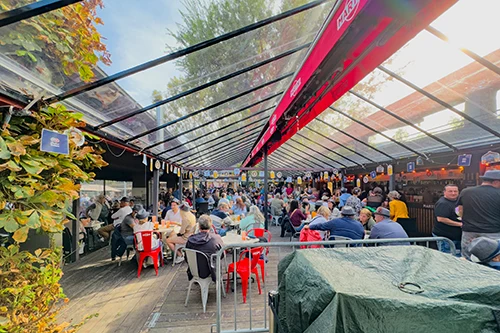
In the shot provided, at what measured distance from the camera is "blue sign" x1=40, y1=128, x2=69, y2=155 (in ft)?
7.11

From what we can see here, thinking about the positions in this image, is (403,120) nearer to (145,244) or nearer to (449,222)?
(449,222)

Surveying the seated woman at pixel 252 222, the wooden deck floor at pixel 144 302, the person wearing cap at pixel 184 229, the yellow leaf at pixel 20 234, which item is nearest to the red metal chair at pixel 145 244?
the wooden deck floor at pixel 144 302

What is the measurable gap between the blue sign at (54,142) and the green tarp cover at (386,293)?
2.22 m

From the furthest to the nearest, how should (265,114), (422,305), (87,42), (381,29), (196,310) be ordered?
(265,114) → (196,310) → (87,42) → (381,29) → (422,305)

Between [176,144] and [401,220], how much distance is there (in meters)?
6.21

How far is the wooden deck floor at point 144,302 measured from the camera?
3.10 meters

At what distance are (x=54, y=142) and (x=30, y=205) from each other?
57 centimetres

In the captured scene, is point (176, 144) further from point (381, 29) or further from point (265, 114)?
point (381, 29)

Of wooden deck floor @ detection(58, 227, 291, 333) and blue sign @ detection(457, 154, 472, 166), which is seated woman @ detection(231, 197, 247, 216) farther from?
blue sign @ detection(457, 154, 472, 166)

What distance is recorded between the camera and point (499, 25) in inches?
115

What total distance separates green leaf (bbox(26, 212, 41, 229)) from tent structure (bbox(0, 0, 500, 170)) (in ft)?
3.49

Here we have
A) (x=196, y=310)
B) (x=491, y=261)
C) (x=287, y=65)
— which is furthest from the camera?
(x=287, y=65)

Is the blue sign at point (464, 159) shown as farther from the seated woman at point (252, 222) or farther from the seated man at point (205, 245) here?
the seated man at point (205, 245)

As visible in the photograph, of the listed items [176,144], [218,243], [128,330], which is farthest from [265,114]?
[128,330]
